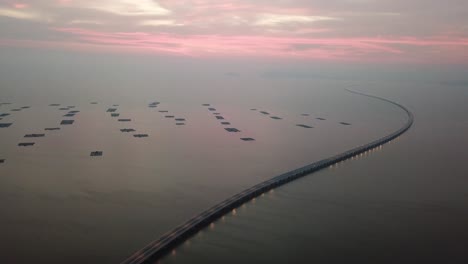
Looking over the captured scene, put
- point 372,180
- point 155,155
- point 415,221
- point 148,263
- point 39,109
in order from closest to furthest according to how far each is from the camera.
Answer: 1. point 148,263
2. point 415,221
3. point 372,180
4. point 155,155
5. point 39,109

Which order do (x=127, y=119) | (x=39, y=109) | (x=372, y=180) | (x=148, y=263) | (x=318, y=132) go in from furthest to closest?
1. (x=39, y=109)
2. (x=127, y=119)
3. (x=318, y=132)
4. (x=372, y=180)
5. (x=148, y=263)

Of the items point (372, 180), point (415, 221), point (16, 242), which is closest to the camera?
point (16, 242)

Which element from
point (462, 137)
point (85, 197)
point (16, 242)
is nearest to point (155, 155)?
point (85, 197)

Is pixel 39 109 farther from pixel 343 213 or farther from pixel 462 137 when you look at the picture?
pixel 462 137

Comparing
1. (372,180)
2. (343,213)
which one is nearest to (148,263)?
(343,213)

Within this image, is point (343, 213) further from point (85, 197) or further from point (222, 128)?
point (222, 128)

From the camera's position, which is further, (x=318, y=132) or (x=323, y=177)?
(x=318, y=132)

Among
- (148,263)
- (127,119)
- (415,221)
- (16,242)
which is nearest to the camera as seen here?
(148,263)

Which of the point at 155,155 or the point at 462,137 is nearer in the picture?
the point at 155,155
